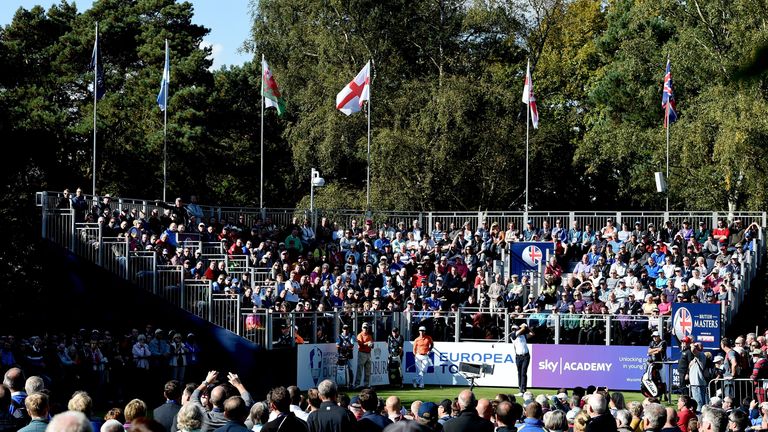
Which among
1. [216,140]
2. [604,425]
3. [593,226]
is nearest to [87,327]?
[593,226]

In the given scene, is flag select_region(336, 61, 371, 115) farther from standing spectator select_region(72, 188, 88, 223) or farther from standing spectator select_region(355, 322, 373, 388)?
standing spectator select_region(355, 322, 373, 388)

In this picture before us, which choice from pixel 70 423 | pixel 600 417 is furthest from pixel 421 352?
pixel 70 423

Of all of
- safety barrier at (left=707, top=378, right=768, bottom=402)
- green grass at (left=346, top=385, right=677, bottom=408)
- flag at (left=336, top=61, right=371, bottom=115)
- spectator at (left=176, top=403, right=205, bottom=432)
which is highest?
flag at (left=336, top=61, right=371, bottom=115)

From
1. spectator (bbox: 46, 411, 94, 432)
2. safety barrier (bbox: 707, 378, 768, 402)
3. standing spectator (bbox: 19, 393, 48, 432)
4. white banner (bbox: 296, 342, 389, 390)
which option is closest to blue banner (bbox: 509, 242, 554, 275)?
white banner (bbox: 296, 342, 389, 390)

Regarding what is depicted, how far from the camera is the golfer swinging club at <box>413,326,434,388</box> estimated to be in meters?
31.1

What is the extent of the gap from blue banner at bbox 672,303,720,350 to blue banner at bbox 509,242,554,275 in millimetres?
7074

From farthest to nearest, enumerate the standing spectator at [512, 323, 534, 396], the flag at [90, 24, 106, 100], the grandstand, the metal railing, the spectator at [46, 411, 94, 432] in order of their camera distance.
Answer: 1. the flag at [90, 24, 106, 100]
2. the grandstand
3. the metal railing
4. the standing spectator at [512, 323, 534, 396]
5. the spectator at [46, 411, 94, 432]

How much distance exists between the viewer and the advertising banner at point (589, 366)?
30.1m

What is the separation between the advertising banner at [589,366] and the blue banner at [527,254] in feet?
18.3

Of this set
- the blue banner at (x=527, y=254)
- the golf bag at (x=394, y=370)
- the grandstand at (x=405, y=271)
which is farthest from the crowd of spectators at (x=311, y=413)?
the blue banner at (x=527, y=254)

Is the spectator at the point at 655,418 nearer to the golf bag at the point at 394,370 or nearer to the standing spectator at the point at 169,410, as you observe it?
the standing spectator at the point at 169,410

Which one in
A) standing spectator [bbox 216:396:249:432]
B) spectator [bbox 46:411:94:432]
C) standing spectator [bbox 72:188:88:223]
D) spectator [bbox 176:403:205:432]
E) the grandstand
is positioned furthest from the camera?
standing spectator [bbox 72:188:88:223]

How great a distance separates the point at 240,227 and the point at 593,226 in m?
10.6

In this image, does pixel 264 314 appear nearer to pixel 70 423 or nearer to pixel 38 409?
pixel 38 409
